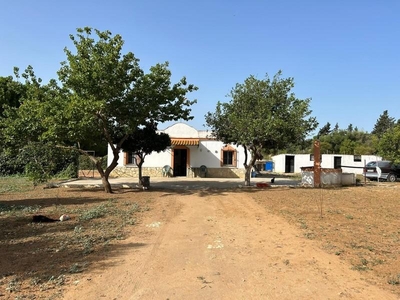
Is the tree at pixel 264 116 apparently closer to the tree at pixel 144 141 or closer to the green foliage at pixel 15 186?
the tree at pixel 144 141

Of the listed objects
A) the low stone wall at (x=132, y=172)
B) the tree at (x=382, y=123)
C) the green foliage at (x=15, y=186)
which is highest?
the tree at (x=382, y=123)

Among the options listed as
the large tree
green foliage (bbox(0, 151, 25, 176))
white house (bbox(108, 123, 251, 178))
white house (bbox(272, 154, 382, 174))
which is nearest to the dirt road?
the large tree

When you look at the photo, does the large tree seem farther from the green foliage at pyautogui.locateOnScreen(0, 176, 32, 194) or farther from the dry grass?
the dry grass

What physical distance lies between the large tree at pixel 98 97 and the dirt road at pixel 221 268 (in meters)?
6.63

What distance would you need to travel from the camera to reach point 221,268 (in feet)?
16.4

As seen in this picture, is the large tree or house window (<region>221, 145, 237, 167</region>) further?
house window (<region>221, 145, 237, 167</region>)

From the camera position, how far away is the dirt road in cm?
410

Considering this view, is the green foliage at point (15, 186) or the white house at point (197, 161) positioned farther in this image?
the white house at point (197, 161)

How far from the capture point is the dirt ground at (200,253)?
4219mm

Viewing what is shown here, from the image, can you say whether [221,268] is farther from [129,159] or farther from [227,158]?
[129,159]

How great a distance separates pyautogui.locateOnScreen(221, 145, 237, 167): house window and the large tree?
11.5 metres

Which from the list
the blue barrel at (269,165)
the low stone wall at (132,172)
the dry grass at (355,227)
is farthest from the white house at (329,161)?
the dry grass at (355,227)

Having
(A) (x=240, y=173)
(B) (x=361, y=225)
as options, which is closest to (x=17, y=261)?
(B) (x=361, y=225)

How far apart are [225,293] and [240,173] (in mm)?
22998
